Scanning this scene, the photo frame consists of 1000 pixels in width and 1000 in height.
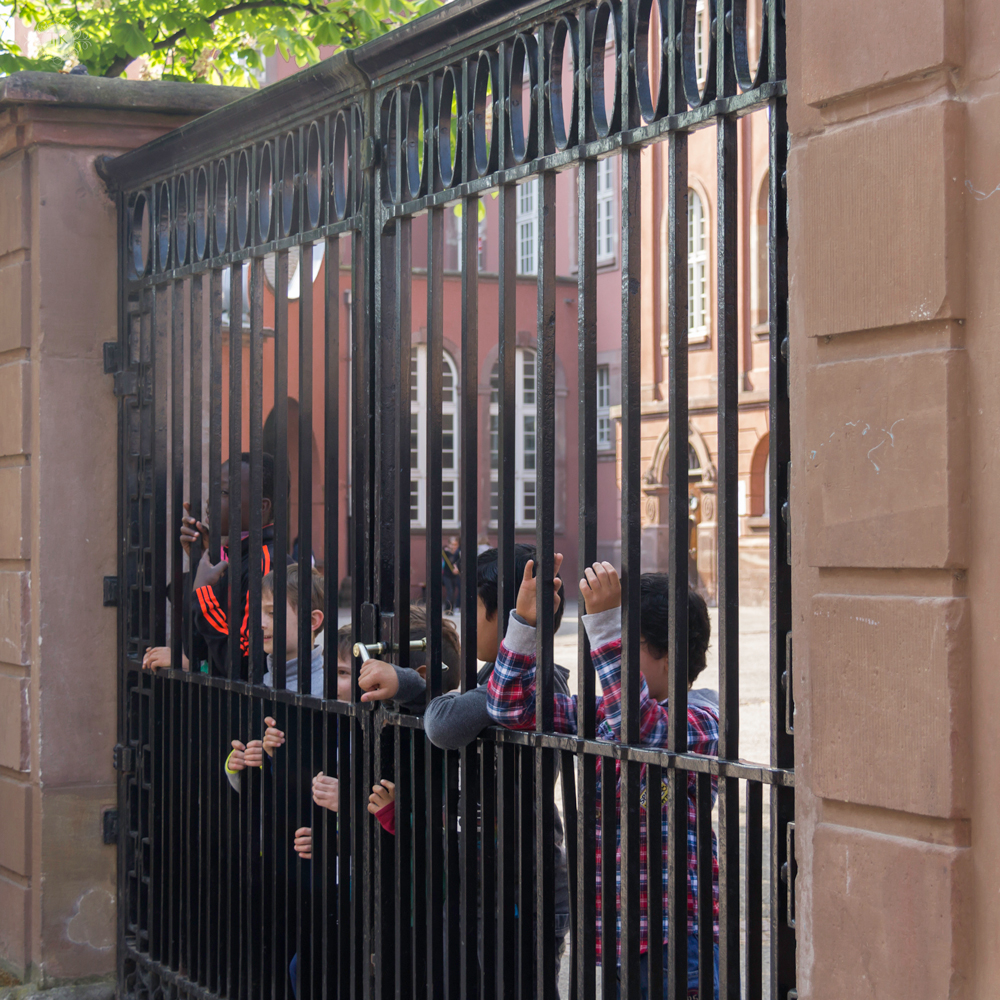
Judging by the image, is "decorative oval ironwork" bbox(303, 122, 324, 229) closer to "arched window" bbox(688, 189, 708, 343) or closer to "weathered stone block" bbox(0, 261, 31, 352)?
"weathered stone block" bbox(0, 261, 31, 352)

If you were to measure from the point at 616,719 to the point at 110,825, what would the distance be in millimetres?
2627

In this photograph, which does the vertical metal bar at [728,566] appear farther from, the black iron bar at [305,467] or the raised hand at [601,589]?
the black iron bar at [305,467]

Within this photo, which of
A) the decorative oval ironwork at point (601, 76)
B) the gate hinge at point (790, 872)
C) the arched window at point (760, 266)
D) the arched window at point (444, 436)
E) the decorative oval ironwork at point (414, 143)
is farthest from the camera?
the arched window at point (444, 436)

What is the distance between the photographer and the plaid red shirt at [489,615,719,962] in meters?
2.75

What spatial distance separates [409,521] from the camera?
331 cm

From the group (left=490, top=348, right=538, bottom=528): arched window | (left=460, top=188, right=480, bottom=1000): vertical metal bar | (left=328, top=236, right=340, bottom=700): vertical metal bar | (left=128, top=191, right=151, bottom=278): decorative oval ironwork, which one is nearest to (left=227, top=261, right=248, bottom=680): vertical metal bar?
(left=328, top=236, right=340, bottom=700): vertical metal bar

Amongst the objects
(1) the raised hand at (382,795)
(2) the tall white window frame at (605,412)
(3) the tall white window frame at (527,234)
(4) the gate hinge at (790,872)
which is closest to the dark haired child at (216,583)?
(1) the raised hand at (382,795)

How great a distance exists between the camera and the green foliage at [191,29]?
22.2 ft

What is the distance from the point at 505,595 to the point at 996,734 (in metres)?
1.26

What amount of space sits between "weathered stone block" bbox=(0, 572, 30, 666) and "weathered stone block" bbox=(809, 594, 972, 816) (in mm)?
3344

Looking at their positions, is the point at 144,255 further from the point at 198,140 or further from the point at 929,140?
the point at 929,140

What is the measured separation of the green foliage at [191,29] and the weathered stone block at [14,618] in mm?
2901

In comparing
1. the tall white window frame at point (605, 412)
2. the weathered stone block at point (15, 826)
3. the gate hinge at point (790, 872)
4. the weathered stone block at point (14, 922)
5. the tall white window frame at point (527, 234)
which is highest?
the tall white window frame at point (527, 234)

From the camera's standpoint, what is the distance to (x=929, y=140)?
2.11 metres
